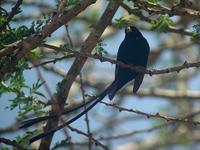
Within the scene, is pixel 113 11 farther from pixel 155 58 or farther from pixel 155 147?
pixel 155 147

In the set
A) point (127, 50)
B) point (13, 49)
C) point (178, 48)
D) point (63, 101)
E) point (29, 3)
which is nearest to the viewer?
point (13, 49)

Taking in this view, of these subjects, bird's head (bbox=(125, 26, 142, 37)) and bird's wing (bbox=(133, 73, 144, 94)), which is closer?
bird's wing (bbox=(133, 73, 144, 94))

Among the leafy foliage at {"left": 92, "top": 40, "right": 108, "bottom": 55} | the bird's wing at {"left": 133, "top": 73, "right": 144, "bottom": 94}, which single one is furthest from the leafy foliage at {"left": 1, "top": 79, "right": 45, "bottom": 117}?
the bird's wing at {"left": 133, "top": 73, "right": 144, "bottom": 94}

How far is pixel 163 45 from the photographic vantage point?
7.65 meters

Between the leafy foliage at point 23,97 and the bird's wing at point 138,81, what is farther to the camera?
the bird's wing at point 138,81

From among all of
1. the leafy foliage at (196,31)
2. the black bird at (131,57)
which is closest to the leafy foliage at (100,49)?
the black bird at (131,57)

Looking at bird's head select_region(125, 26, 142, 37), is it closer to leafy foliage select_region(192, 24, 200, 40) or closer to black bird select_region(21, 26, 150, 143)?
black bird select_region(21, 26, 150, 143)

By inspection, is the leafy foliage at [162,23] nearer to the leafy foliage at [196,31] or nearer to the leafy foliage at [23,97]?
the leafy foliage at [196,31]

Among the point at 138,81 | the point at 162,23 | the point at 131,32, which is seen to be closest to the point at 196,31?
the point at 162,23

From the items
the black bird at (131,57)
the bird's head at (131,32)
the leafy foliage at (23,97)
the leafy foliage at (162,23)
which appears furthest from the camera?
the bird's head at (131,32)

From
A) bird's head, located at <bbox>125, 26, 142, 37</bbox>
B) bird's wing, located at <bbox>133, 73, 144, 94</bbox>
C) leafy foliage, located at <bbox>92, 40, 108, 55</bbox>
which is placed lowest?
bird's wing, located at <bbox>133, 73, 144, 94</bbox>

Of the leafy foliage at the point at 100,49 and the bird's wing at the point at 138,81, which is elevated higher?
the leafy foliage at the point at 100,49

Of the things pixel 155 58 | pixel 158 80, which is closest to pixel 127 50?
pixel 155 58

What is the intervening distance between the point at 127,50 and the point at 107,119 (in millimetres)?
3645
